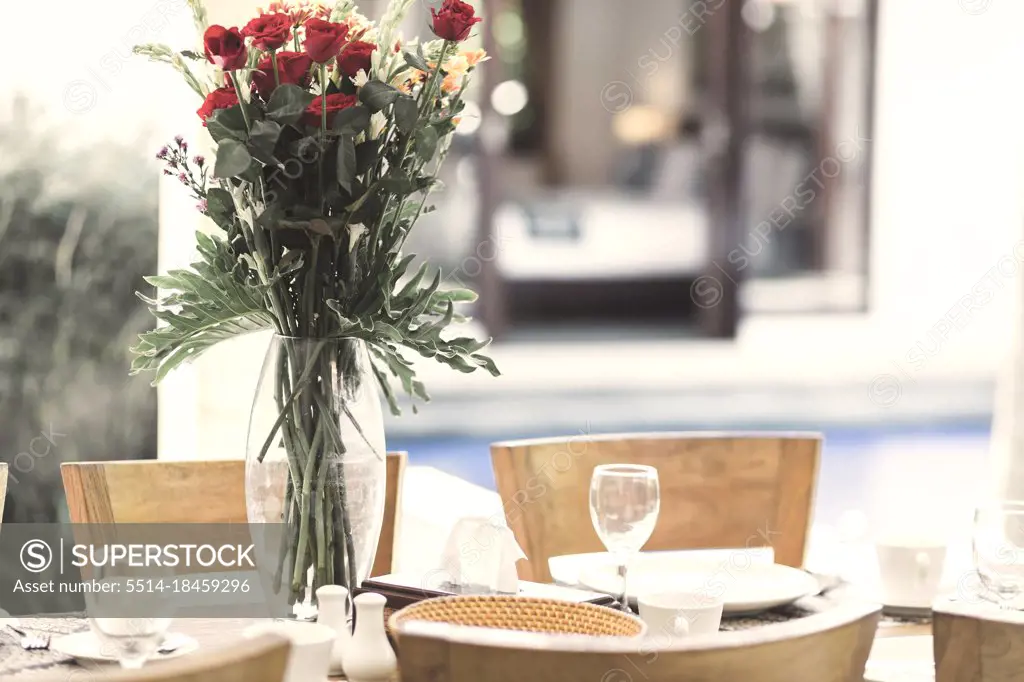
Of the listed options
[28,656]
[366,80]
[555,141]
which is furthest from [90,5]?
[555,141]

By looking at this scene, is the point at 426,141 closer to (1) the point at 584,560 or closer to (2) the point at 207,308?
(2) the point at 207,308

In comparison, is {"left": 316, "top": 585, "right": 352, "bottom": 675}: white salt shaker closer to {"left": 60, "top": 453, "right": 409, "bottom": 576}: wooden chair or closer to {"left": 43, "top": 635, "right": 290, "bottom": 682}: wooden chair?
{"left": 43, "top": 635, "right": 290, "bottom": 682}: wooden chair

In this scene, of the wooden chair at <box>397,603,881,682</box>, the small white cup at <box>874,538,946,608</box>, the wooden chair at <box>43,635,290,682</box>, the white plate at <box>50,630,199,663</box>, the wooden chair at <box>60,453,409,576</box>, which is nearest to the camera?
the wooden chair at <box>43,635,290,682</box>

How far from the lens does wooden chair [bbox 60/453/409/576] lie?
177 centimetres

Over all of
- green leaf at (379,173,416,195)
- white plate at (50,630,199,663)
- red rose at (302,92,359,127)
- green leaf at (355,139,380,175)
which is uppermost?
red rose at (302,92,359,127)

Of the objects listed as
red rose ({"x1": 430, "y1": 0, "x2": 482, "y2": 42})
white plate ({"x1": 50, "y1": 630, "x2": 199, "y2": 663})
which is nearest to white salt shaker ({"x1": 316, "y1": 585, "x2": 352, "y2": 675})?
A: white plate ({"x1": 50, "y1": 630, "x2": 199, "y2": 663})

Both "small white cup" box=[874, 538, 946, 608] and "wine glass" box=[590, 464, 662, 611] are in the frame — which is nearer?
"wine glass" box=[590, 464, 662, 611]

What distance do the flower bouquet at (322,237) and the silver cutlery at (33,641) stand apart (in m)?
0.22

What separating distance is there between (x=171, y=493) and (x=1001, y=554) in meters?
1.08

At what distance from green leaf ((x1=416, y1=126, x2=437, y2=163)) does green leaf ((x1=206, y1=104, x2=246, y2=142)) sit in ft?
0.55

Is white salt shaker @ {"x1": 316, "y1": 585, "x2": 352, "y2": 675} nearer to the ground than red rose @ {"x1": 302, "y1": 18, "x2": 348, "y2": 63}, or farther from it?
nearer to the ground

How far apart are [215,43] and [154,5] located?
184cm

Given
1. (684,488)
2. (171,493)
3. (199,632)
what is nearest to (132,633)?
(199,632)

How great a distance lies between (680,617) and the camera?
3.89 ft
